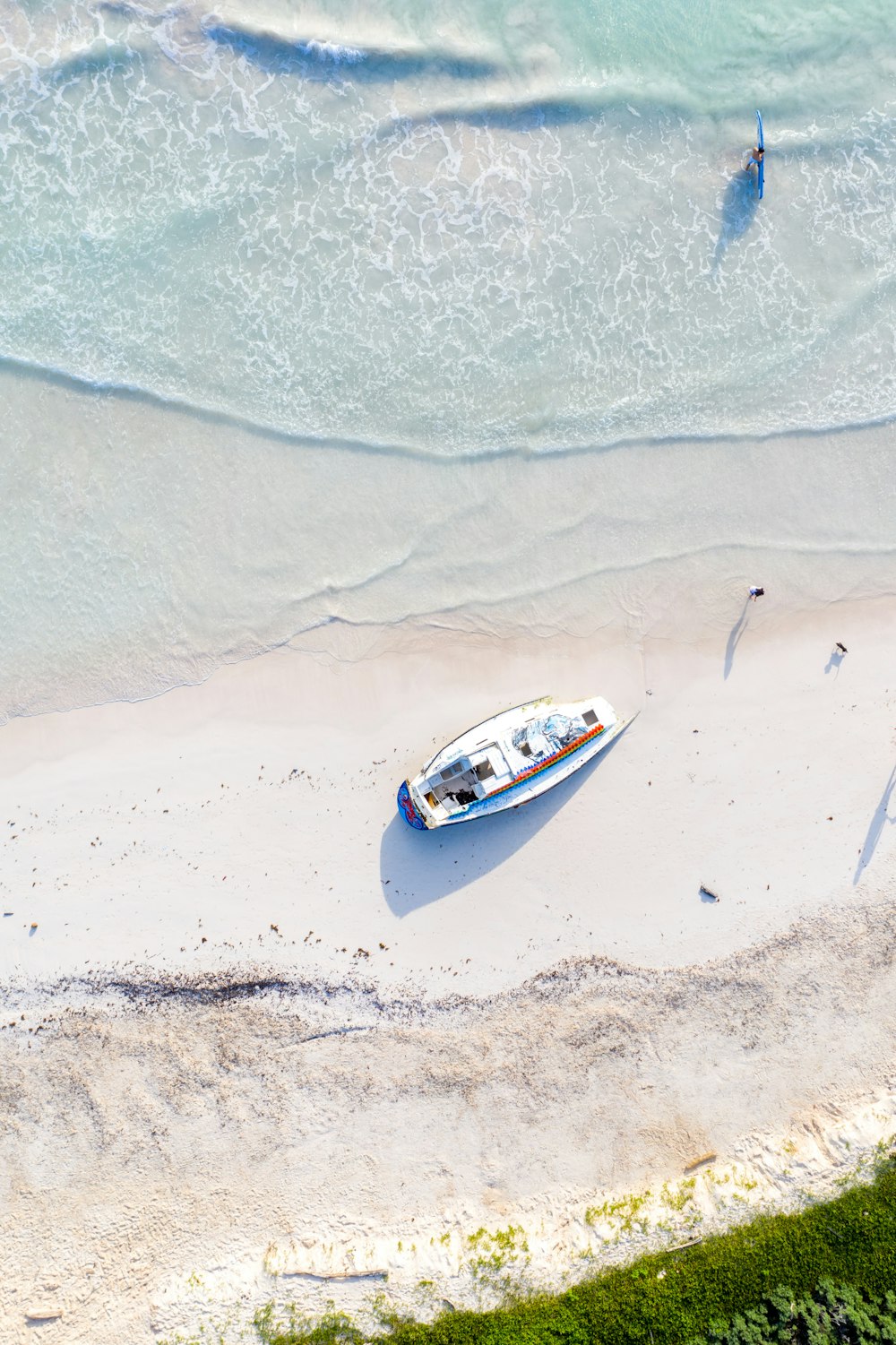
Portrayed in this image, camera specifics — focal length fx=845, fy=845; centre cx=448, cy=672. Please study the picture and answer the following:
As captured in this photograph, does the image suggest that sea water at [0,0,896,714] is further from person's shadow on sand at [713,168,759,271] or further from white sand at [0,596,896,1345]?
white sand at [0,596,896,1345]

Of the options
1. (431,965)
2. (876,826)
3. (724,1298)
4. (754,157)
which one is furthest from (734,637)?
(724,1298)

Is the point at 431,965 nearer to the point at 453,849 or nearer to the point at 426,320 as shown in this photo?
the point at 453,849

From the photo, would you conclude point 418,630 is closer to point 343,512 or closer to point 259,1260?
point 343,512

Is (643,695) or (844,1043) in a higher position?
(643,695)

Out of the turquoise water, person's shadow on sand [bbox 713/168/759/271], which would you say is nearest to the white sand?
the turquoise water

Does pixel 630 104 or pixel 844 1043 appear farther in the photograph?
pixel 630 104

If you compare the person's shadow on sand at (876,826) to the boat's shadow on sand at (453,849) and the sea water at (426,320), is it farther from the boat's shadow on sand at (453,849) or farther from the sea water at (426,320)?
the boat's shadow on sand at (453,849)

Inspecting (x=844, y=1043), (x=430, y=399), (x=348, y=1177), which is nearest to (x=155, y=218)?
(x=430, y=399)
